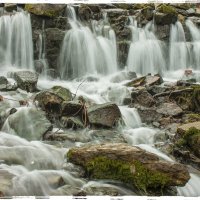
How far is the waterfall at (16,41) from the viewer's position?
36.3ft

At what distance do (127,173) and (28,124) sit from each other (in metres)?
2.38

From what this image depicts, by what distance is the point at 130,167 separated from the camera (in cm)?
517

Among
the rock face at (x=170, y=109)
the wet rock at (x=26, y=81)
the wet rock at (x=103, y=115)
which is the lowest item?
the rock face at (x=170, y=109)

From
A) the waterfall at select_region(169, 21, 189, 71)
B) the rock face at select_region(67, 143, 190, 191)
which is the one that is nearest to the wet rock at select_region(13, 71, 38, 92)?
the rock face at select_region(67, 143, 190, 191)

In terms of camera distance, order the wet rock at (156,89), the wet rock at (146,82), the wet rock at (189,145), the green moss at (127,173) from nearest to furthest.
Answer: the green moss at (127,173)
the wet rock at (189,145)
the wet rock at (156,89)
the wet rock at (146,82)

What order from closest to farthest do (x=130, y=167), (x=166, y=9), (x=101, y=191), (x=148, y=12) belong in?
(x=101, y=191), (x=130, y=167), (x=148, y=12), (x=166, y=9)

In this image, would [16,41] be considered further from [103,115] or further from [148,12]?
[103,115]

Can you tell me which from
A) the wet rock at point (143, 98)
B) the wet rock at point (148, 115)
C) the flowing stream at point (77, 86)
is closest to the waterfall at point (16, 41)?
the flowing stream at point (77, 86)

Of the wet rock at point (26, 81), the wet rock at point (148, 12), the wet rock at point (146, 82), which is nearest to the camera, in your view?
the wet rock at point (26, 81)

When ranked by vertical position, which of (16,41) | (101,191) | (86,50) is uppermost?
(16,41)

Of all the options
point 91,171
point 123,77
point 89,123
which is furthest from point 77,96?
point 91,171

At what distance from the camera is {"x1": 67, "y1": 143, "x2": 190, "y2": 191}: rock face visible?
5055 mm

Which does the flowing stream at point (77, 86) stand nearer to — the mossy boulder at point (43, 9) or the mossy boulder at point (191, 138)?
the mossy boulder at point (43, 9)

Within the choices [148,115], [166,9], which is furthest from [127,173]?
[166,9]
